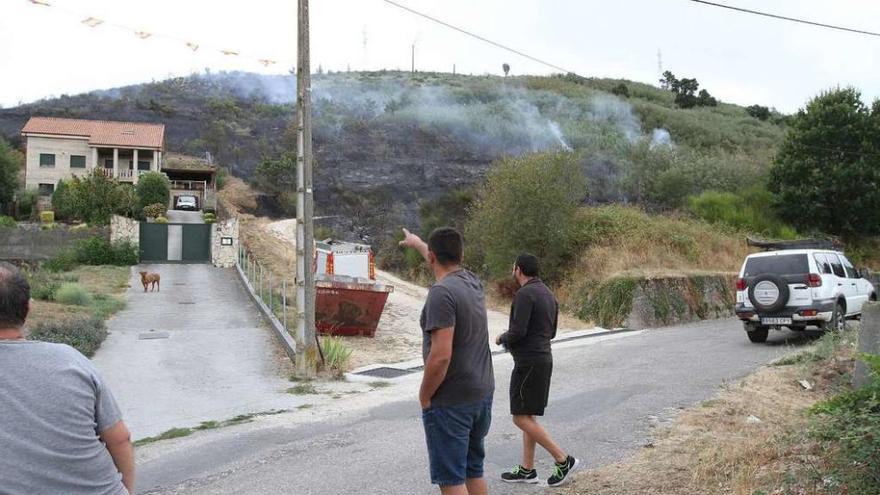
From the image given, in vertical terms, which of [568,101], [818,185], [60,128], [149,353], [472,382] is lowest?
[149,353]

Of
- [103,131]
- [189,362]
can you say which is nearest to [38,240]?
[103,131]

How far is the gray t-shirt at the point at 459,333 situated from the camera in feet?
13.3

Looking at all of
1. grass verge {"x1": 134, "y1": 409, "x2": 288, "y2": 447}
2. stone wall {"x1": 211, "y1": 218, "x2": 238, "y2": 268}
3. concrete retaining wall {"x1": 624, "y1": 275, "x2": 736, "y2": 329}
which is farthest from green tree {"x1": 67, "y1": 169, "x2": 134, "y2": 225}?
grass verge {"x1": 134, "y1": 409, "x2": 288, "y2": 447}

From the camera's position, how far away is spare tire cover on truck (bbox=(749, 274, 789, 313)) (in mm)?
13555

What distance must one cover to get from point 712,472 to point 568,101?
65.4 m

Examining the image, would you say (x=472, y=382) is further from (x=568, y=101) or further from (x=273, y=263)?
(x=568, y=101)

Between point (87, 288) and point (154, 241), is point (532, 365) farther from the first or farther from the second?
point (154, 241)

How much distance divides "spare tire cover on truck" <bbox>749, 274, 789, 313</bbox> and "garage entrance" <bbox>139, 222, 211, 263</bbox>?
79.6ft

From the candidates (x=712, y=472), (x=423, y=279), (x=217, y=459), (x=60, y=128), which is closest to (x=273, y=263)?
(x=423, y=279)

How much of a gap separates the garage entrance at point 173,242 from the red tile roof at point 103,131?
60.3ft

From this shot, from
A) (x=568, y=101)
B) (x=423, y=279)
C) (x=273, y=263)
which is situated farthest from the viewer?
(x=568, y=101)

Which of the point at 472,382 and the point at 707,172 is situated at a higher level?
the point at 707,172

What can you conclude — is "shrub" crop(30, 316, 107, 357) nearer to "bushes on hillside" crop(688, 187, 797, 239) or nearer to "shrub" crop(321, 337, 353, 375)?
"shrub" crop(321, 337, 353, 375)

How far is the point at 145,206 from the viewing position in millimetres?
36719
